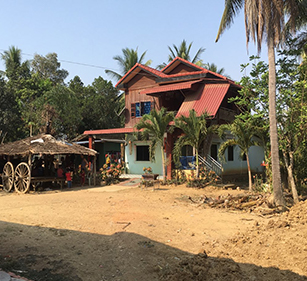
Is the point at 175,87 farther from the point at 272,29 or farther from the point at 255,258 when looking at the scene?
the point at 255,258

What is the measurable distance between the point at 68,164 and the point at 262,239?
14.2 metres

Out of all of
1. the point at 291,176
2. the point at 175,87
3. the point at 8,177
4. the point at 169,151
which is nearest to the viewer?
the point at 291,176

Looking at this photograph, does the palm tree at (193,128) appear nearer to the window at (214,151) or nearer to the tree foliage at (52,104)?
the window at (214,151)

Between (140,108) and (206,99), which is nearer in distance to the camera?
(206,99)

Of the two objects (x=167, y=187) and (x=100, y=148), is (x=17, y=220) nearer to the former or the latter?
(x=167, y=187)

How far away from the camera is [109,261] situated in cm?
510

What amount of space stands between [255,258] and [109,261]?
2558 millimetres

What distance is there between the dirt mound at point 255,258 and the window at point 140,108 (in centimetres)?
1448

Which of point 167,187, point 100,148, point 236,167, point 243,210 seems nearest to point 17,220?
point 243,210

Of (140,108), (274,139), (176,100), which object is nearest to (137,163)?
(140,108)

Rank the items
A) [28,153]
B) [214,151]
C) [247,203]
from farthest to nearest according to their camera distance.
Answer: [214,151], [28,153], [247,203]

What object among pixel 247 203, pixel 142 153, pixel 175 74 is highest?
pixel 175 74

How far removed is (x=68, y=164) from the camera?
18.2 m

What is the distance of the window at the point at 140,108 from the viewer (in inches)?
807
